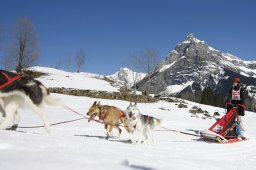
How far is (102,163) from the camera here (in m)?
4.17

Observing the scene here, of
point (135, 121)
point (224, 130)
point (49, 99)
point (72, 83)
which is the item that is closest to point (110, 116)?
point (135, 121)

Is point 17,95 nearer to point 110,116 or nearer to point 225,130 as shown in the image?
point 110,116

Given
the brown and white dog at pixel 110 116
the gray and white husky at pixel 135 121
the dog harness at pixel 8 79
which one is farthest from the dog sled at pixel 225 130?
the dog harness at pixel 8 79

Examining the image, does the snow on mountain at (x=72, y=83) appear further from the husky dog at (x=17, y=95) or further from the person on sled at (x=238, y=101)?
the husky dog at (x=17, y=95)

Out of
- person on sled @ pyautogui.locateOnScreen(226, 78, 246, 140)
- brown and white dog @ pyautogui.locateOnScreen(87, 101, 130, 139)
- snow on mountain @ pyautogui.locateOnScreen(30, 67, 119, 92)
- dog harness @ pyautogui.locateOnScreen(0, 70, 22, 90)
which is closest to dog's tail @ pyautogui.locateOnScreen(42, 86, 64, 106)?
dog harness @ pyautogui.locateOnScreen(0, 70, 22, 90)

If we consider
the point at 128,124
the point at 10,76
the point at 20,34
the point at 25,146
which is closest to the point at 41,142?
the point at 25,146

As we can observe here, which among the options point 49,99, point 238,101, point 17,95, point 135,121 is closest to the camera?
point 17,95

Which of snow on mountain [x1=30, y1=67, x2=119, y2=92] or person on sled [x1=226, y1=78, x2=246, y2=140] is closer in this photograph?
person on sled [x1=226, y1=78, x2=246, y2=140]

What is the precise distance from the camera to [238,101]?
10.9m

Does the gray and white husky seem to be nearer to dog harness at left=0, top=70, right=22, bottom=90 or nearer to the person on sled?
dog harness at left=0, top=70, right=22, bottom=90

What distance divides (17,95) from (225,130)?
683 centimetres

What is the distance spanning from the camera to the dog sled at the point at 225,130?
381 inches

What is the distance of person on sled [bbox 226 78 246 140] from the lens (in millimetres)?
10503

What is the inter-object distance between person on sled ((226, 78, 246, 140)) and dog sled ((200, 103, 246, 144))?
0.35ft
